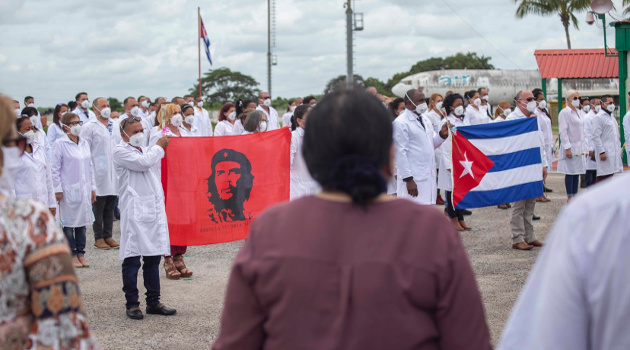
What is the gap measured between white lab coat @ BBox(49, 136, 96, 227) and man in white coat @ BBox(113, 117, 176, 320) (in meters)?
3.05

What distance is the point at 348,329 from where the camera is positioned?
1840mm

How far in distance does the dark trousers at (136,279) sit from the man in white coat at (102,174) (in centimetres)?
412

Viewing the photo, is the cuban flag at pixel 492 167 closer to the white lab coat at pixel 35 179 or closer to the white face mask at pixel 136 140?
the white face mask at pixel 136 140

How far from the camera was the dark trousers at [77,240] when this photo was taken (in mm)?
9062

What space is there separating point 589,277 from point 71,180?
867 cm

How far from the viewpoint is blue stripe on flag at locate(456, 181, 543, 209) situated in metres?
9.06

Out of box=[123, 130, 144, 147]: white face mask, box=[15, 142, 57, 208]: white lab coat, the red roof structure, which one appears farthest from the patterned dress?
the red roof structure

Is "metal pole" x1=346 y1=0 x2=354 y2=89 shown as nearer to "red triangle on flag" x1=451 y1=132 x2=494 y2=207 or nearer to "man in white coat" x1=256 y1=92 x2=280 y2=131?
"man in white coat" x1=256 y1=92 x2=280 y2=131

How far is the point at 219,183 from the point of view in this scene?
772 cm

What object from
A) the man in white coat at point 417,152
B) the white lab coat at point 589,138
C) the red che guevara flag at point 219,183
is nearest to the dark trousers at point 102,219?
the red che guevara flag at point 219,183

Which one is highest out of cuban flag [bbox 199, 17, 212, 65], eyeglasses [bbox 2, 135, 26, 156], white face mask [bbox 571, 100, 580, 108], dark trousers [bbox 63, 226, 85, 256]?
cuban flag [bbox 199, 17, 212, 65]

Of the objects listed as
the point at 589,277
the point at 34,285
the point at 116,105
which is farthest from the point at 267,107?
the point at 116,105

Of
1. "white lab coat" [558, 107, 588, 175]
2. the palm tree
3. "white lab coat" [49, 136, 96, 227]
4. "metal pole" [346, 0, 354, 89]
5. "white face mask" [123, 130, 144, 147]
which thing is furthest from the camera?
the palm tree

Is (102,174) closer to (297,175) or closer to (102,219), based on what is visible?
(102,219)
